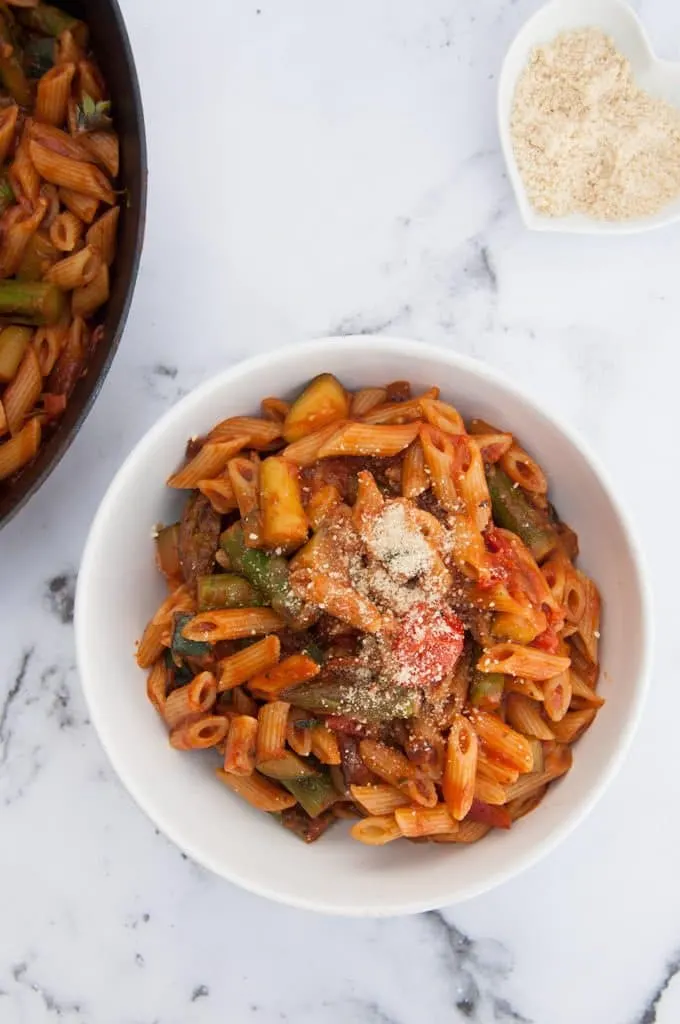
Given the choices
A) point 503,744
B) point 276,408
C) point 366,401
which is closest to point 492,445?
point 366,401

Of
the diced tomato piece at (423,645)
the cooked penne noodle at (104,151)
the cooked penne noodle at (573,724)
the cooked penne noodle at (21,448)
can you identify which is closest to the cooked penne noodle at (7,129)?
the cooked penne noodle at (104,151)

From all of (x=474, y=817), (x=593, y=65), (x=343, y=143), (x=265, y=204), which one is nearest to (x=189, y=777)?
(x=474, y=817)

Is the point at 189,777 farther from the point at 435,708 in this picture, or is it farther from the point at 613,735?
the point at 613,735

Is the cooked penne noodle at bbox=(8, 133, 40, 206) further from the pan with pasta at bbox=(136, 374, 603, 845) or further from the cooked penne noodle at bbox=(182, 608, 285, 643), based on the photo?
the cooked penne noodle at bbox=(182, 608, 285, 643)

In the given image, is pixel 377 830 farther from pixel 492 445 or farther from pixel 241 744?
pixel 492 445

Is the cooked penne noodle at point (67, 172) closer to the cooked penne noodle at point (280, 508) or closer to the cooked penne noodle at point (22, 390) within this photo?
the cooked penne noodle at point (22, 390)

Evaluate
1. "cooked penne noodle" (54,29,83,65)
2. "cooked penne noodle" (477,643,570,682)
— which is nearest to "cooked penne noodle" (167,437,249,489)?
"cooked penne noodle" (477,643,570,682)
